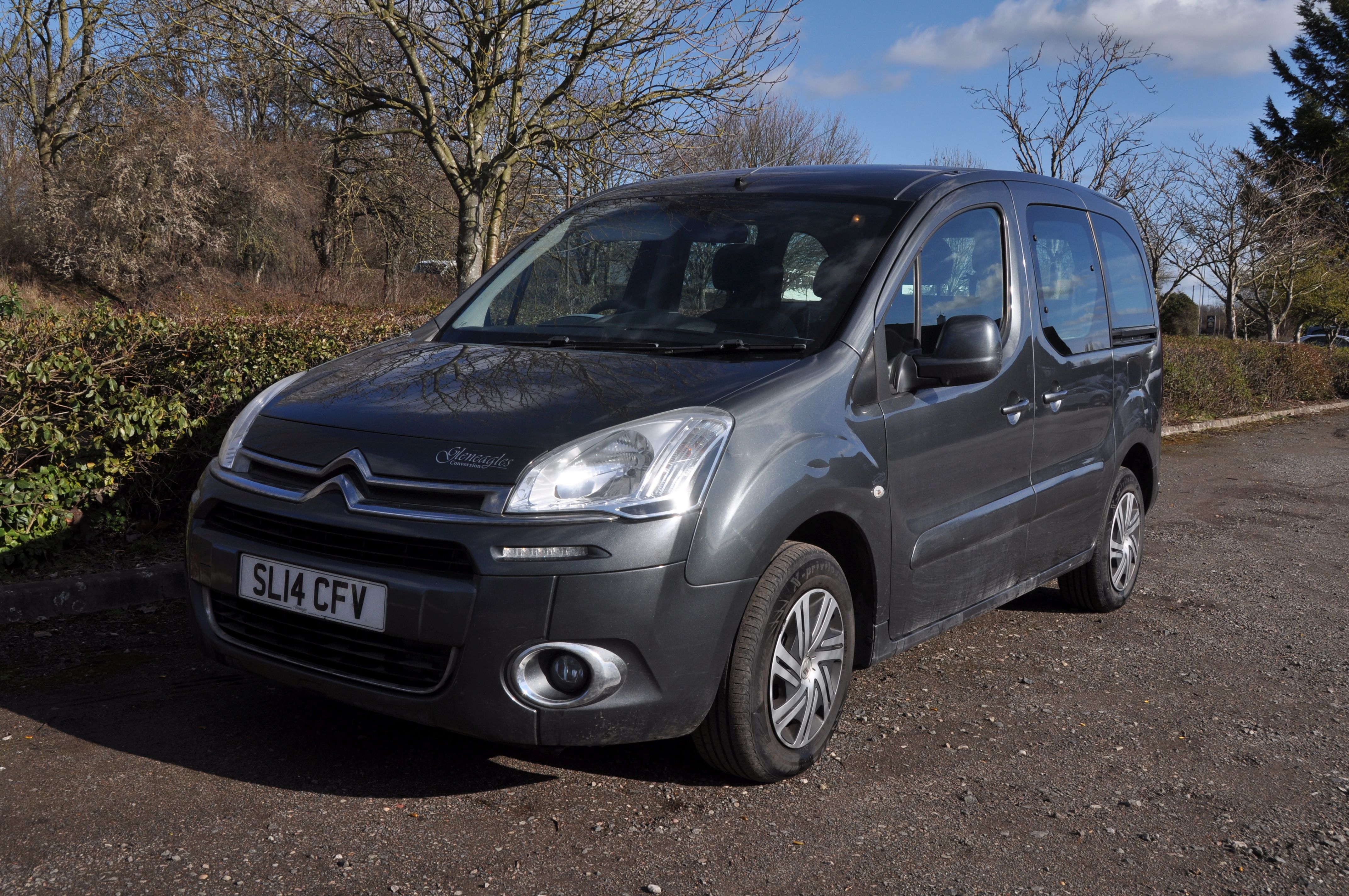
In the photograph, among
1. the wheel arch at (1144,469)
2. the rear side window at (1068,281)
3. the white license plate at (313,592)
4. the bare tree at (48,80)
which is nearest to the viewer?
the white license plate at (313,592)

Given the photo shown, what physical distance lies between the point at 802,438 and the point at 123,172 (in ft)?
67.4

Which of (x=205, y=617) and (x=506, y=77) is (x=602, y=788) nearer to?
(x=205, y=617)

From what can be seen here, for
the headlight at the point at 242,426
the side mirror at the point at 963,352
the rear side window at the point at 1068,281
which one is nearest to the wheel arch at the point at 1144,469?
the rear side window at the point at 1068,281

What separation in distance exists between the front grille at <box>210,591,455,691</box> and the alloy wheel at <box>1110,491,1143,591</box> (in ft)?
11.7

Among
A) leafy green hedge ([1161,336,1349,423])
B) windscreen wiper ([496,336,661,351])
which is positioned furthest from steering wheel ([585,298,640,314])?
leafy green hedge ([1161,336,1349,423])

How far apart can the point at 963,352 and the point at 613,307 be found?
3.96ft

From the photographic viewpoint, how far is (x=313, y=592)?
3016 millimetres

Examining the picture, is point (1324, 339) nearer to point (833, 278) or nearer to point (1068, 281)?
point (1068, 281)

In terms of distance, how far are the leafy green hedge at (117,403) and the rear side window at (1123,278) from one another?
393cm

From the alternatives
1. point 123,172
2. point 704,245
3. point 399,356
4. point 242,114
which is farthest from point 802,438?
A: point 242,114

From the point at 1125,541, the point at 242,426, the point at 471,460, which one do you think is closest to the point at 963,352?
the point at 471,460

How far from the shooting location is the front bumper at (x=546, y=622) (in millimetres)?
2840

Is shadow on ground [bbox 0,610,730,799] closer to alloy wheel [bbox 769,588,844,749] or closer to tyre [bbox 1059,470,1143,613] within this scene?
alloy wheel [bbox 769,588,844,749]

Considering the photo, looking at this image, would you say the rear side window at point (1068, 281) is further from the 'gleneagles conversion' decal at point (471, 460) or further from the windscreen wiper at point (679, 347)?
the 'gleneagles conversion' decal at point (471, 460)
